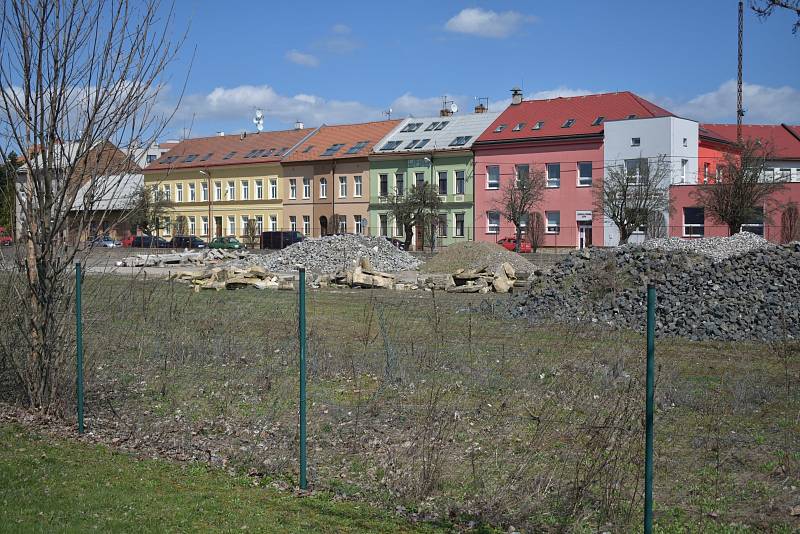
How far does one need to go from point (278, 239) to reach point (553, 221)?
70.5 feet

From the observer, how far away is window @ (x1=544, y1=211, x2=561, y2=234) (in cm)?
6406

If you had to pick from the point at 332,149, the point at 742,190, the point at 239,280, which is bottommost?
the point at 239,280

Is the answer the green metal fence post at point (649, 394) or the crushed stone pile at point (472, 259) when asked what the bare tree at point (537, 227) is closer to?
the crushed stone pile at point (472, 259)

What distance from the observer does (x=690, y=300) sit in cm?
1867

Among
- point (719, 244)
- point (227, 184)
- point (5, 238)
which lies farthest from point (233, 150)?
point (5, 238)

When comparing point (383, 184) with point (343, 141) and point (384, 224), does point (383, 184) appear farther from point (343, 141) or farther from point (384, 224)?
point (343, 141)

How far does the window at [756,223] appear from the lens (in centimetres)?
5256

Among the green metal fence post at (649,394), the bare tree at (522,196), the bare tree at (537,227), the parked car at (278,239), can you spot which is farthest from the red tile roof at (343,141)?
the green metal fence post at (649,394)

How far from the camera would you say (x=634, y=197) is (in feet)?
182

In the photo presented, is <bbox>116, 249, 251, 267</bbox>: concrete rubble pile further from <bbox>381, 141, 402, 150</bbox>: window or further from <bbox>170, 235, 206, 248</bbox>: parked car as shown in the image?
<bbox>381, 141, 402, 150</bbox>: window

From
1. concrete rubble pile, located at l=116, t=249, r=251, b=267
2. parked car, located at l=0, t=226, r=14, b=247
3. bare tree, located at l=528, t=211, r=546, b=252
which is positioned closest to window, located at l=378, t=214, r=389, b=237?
bare tree, located at l=528, t=211, r=546, b=252

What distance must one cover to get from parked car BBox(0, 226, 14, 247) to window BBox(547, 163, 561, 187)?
182 ft

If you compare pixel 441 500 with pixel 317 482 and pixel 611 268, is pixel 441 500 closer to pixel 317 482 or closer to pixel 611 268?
pixel 317 482

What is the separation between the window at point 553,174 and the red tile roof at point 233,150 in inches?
1025
